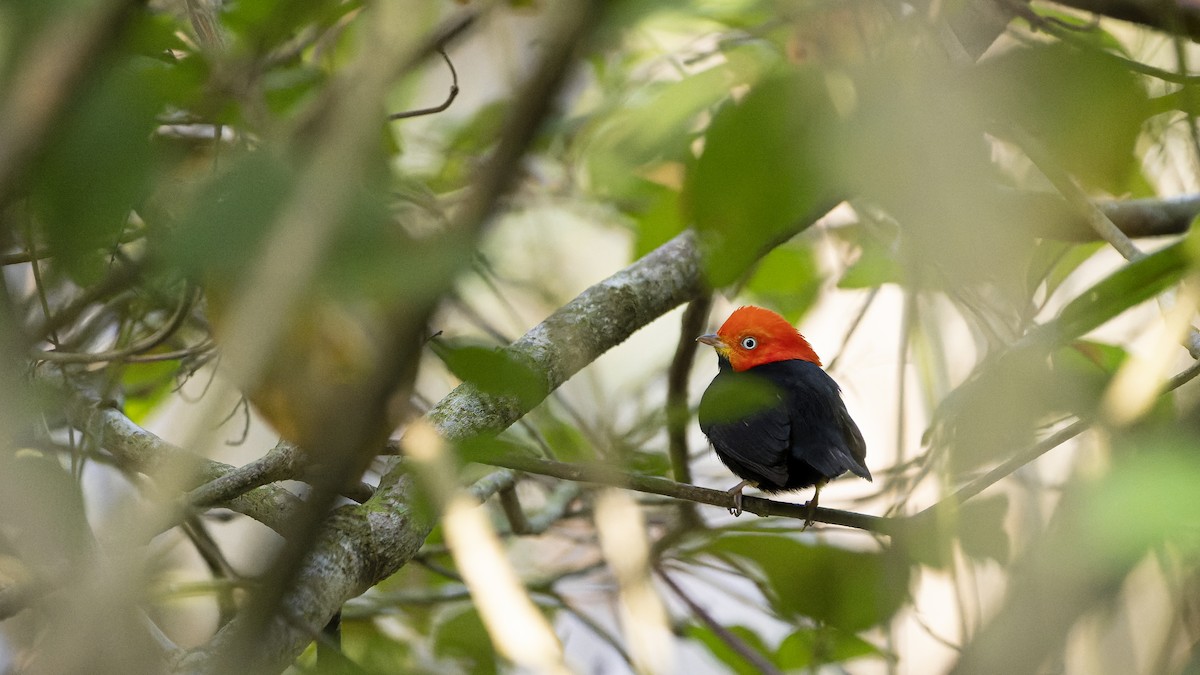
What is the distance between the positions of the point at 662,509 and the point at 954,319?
1582mm

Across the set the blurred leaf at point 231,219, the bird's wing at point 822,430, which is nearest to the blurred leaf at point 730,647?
the bird's wing at point 822,430

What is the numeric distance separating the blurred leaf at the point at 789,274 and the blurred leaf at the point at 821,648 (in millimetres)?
872

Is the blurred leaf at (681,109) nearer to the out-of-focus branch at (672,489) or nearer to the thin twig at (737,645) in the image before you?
the out-of-focus branch at (672,489)

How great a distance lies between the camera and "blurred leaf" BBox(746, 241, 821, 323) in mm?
2584

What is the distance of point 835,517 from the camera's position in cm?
180

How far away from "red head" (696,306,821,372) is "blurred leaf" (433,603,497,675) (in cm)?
154

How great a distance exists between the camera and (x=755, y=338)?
3.13 m

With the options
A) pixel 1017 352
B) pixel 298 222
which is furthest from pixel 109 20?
pixel 1017 352

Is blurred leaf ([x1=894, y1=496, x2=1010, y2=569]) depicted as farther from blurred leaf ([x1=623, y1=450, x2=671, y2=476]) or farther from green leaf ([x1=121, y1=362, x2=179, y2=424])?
green leaf ([x1=121, y1=362, x2=179, y2=424])

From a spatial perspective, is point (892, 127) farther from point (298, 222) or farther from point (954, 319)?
point (954, 319)

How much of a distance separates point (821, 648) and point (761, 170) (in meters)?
1.48

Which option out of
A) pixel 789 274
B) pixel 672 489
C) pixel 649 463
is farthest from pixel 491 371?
pixel 789 274

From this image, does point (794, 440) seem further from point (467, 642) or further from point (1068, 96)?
point (1068, 96)

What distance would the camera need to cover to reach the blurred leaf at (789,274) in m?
2.58
